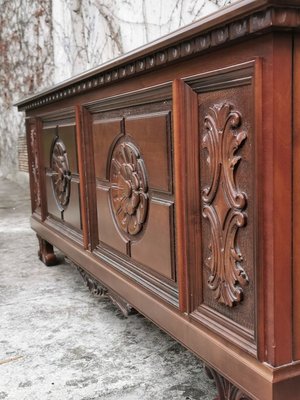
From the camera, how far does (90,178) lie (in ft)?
6.20

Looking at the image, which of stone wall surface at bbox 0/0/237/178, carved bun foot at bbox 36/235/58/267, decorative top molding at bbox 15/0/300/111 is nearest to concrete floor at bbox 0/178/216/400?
carved bun foot at bbox 36/235/58/267

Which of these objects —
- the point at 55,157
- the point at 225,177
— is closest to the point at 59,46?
the point at 55,157

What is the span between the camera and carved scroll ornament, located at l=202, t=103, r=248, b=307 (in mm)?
1028

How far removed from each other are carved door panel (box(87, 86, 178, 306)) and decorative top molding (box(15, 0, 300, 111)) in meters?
0.09

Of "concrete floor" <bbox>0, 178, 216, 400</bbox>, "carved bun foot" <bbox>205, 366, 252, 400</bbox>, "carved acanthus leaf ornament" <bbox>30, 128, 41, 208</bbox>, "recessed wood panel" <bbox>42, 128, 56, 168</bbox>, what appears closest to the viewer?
"carved bun foot" <bbox>205, 366, 252, 400</bbox>

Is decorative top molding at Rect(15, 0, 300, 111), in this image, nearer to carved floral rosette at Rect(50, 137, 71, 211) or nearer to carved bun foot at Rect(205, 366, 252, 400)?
carved floral rosette at Rect(50, 137, 71, 211)

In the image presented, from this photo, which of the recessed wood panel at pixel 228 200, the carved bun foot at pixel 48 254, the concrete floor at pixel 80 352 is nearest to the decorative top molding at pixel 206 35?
the recessed wood panel at pixel 228 200

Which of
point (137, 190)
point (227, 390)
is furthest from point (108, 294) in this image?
point (227, 390)

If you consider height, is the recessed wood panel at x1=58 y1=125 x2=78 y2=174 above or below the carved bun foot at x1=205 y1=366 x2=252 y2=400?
above

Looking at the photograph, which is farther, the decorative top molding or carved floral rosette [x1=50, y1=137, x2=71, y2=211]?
carved floral rosette [x1=50, y1=137, x2=71, y2=211]

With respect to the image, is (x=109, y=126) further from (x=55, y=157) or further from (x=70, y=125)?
(x=55, y=157)

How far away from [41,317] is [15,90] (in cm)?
588

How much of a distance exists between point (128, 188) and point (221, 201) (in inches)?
20.0

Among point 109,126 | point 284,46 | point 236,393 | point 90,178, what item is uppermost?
point 284,46
